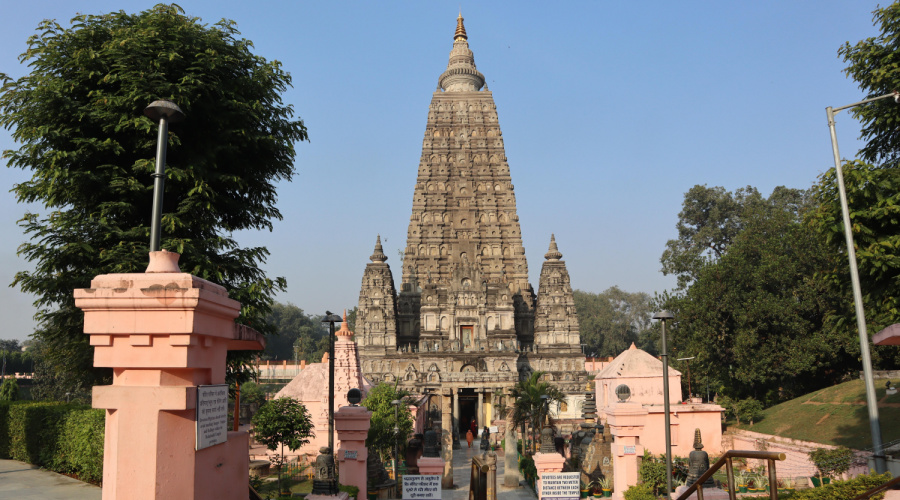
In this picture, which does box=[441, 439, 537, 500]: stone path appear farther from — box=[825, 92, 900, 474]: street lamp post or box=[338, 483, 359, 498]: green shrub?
box=[825, 92, 900, 474]: street lamp post

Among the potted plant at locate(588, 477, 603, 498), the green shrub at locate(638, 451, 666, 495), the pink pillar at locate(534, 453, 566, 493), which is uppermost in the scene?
the pink pillar at locate(534, 453, 566, 493)

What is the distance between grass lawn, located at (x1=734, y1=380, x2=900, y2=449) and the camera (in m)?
27.8

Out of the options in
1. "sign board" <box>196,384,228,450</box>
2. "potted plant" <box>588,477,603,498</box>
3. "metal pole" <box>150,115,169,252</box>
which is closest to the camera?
"sign board" <box>196,384,228,450</box>

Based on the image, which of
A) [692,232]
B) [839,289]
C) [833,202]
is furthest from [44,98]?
[692,232]

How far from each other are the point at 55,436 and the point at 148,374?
51.7 feet

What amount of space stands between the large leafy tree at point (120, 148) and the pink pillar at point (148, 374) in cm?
888

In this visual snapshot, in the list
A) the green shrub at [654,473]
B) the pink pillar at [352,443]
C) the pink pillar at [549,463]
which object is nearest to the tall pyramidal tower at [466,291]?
the green shrub at [654,473]

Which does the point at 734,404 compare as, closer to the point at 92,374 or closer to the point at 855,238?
the point at 855,238

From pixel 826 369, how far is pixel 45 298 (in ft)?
142

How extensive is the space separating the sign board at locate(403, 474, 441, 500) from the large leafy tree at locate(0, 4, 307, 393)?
6095 millimetres

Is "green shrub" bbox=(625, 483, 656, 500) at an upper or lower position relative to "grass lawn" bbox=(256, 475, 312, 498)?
upper

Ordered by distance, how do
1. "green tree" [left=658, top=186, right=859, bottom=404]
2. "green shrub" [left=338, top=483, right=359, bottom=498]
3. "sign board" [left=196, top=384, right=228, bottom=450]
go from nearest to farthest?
"sign board" [left=196, top=384, right=228, bottom=450] → "green shrub" [left=338, top=483, right=359, bottom=498] → "green tree" [left=658, top=186, right=859, bottom=404]

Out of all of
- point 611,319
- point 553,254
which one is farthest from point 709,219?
point 611,319

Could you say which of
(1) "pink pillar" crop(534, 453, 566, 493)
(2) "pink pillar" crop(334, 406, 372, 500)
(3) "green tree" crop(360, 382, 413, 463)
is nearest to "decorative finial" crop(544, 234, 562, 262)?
(3) "green tree" crop(360, 382, 413, 463)
